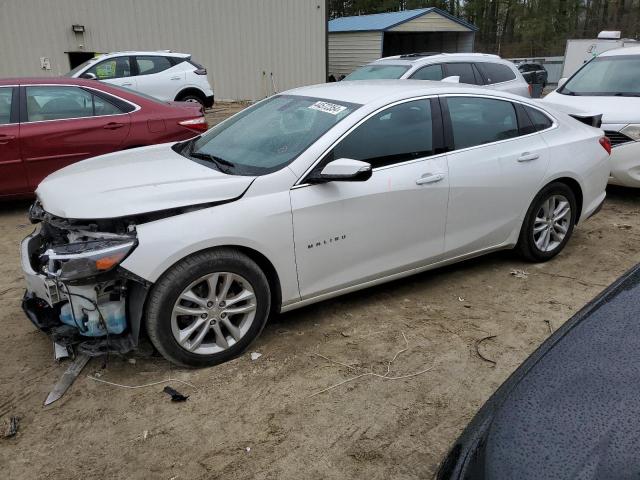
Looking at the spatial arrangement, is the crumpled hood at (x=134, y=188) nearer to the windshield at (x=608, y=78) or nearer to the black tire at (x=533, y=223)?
the black tire at (x=533, y=223)

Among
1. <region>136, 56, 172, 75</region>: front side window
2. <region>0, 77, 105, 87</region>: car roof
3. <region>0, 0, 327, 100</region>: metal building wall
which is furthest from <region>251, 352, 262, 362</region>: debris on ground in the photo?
<region>0, 0, 327, 100</region>: metal building wall

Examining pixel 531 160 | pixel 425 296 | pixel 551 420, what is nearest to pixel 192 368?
pixel 425 296

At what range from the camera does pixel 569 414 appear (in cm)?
162

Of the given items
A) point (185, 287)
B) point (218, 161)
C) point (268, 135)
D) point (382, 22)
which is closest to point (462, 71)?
point (268, 135)

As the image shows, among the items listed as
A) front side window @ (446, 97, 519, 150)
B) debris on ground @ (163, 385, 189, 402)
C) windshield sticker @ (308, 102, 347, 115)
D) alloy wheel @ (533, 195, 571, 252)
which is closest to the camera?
debris on ground @ (163, 385, 189, 402)

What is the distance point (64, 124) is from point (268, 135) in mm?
3404

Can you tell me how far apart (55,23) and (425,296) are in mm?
15601

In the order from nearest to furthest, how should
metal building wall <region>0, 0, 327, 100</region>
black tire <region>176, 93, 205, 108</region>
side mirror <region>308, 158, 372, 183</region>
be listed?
1. side mirror <region>308, 158, 372, 183</region>
2. black tire <region>176, 93, 205, 108</region>
3. metal building wall <region>0, 0, 327, 100</region>

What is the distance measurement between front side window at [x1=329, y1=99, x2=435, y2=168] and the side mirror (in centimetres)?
18

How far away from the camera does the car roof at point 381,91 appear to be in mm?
3875

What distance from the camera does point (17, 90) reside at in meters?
6.13

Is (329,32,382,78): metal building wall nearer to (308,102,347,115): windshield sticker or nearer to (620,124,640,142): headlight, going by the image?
(620,124,640,142): headlight

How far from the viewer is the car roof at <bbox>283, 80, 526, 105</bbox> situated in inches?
153

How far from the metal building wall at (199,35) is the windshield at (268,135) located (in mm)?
14065
